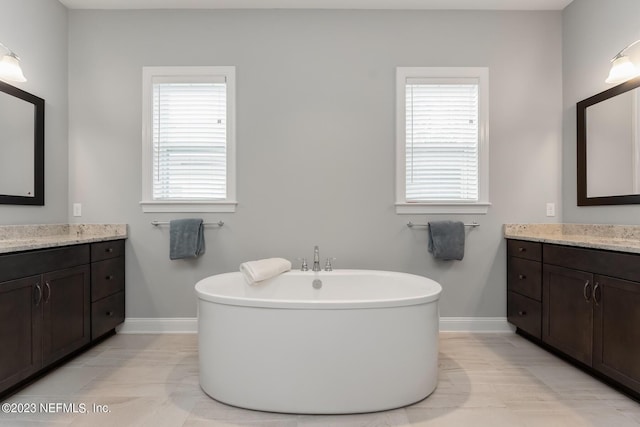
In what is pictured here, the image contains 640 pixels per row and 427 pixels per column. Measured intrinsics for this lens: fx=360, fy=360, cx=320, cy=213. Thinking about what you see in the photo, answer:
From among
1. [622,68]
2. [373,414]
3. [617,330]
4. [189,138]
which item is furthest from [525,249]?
[189,138]

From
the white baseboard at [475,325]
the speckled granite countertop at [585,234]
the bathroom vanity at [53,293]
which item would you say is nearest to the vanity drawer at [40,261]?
the bathroom vanity at [53,293]

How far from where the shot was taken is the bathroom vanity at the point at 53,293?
6.23 ft

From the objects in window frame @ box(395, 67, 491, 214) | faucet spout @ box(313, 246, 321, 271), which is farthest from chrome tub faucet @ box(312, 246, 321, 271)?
window frame @ box(395, 67, 491, 214)

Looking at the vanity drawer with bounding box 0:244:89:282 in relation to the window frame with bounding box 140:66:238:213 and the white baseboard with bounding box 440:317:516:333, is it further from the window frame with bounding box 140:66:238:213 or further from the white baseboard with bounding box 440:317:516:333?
the white baseboard with bounding box 440:317:516:333

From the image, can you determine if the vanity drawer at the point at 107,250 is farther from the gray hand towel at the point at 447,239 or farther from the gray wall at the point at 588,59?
the gray wall at the point at 588,59

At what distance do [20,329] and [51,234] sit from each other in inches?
42.7

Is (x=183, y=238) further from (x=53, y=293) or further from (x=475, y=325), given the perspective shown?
(x=475, y=325)

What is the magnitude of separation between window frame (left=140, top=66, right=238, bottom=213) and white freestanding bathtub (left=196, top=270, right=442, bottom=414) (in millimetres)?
1297

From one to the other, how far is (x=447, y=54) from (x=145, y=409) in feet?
10.8

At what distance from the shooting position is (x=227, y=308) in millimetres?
1865

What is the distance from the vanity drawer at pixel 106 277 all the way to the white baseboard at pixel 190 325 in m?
0.34

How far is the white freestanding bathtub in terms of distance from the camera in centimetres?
179

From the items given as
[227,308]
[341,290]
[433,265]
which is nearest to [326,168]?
[341,290]

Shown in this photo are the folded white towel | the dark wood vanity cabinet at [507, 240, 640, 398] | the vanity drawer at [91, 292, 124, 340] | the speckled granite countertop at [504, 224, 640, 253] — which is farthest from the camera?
the vanity drawer at [91, 292, 124, 340]
